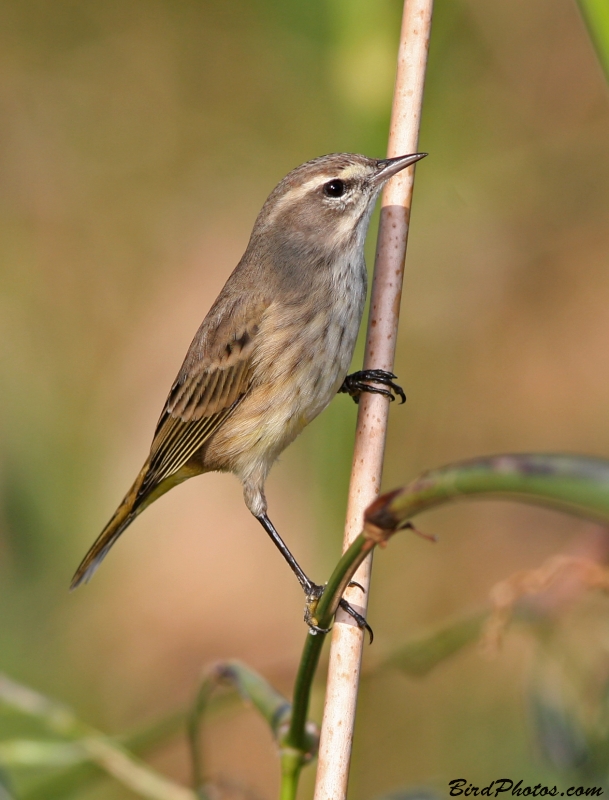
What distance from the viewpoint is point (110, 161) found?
5871 mm

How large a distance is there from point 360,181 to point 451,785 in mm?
2035

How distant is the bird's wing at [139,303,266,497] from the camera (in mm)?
3418

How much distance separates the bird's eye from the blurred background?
834 millimetres

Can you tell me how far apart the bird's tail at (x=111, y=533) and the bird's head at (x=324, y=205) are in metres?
1.12

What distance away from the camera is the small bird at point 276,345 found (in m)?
3.12

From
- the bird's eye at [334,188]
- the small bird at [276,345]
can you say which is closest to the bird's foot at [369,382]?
the small bird at [276,345]

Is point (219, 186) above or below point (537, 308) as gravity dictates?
above

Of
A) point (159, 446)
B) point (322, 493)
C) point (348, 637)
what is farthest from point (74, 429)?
point (348, 637)

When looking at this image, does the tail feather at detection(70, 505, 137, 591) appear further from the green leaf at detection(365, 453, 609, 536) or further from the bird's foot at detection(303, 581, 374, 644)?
the green leaf at detection(365, 453, 609, 536)

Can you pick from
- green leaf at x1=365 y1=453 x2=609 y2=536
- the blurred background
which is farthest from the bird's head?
green leaf at x1=365 y1=453 x2=609 y2=536

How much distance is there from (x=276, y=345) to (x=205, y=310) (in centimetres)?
268

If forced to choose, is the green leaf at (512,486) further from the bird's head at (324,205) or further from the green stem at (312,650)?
the bird's head at (324,205)

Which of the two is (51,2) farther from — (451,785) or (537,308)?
(451,785)

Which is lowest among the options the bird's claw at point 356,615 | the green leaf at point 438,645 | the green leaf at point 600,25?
the bird's claw at point 356,615
